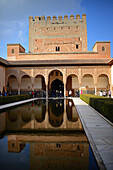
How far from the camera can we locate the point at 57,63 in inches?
641

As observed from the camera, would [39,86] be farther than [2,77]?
Yes

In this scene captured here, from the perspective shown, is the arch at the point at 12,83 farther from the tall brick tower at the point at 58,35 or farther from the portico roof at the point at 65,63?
the tall brick tower at the point at 58,35

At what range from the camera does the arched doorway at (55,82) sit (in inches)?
723

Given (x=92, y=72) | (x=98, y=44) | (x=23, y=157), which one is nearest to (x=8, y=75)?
(x=92, y=72)

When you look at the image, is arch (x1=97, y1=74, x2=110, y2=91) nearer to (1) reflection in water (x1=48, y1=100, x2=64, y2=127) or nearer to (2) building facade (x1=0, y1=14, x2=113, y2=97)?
(2) building facade (x1=0, y1=14, x2=113, y2=97)

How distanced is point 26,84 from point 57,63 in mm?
4857

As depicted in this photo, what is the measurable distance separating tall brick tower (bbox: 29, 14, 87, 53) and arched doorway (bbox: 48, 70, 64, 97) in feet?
16.1

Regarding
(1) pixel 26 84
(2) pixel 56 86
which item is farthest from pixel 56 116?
(2) pixel 56 86

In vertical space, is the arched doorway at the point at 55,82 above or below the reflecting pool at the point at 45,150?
above

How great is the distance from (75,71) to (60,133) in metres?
13.5

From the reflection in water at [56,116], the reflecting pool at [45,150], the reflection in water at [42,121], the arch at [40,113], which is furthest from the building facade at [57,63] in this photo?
the reflecting pool at [45,150]

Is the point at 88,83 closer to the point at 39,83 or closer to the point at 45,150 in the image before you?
the point at 39,83

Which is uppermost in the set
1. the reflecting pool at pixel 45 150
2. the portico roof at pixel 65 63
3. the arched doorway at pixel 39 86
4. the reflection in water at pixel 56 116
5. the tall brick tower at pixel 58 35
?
the tall brick tower at pixel 58 35

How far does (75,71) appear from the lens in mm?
16375
